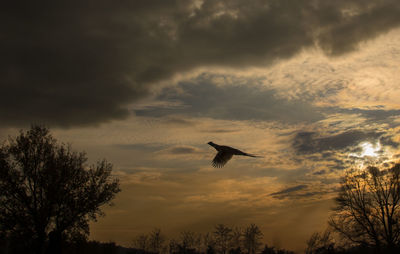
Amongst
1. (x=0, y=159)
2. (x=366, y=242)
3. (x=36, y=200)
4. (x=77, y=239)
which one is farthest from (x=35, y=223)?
(x=366, y=242)

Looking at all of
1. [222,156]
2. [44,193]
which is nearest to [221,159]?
[222,156]

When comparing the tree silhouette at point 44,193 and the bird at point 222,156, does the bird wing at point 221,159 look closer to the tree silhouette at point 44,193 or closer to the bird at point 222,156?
the bird at point 222,156

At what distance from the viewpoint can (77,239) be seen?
2828 centimetres

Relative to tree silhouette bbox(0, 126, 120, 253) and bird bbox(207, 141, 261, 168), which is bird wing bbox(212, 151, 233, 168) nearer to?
bird bbox(207, 141, 261, 168)

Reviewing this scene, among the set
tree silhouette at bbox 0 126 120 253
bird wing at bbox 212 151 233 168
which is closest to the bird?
bird wing at bbox 212 151 233 168

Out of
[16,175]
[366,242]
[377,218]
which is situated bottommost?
[366,242]

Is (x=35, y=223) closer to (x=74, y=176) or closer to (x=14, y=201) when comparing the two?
(x=14, y=201)

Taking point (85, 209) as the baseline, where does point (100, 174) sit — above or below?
above

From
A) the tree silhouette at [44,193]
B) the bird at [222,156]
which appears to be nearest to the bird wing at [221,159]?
the bird at [222,156]

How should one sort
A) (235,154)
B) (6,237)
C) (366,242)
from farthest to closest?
(366,242)
(6,237)
(235,154)

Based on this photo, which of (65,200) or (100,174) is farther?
(100,174)

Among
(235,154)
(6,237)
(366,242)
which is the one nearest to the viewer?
(235,154)

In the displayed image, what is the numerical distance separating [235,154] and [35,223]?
19880 millimetres

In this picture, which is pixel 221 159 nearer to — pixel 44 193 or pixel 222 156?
pixel 222 156
